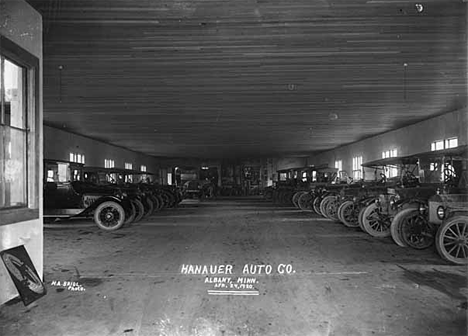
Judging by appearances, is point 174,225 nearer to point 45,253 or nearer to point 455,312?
point 45,253

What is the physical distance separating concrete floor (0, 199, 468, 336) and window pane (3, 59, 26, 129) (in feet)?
5.77

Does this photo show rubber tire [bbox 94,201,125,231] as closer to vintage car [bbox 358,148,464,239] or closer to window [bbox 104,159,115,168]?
vintage car [bbox 358,148,464,239]

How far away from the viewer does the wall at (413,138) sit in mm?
11242

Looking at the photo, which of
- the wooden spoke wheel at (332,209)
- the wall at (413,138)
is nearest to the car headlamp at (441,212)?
the wall at (413,138)

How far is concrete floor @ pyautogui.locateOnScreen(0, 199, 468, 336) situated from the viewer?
10.6ft

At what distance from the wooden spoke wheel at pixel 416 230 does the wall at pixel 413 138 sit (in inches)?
123

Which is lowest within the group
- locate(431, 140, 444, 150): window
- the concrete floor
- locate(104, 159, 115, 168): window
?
the concrete floor

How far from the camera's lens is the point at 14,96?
4.04 m

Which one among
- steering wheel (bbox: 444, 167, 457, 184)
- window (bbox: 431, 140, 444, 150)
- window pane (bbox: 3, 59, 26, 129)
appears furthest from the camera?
window (bbox: 431, 140, 444, 150)

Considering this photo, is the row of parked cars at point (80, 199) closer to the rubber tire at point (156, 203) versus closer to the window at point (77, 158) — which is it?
the rubber tire at point (156, 203)

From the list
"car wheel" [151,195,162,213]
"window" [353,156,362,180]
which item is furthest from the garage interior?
"window" [353,156,362,180]

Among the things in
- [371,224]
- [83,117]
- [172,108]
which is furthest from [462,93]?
[83,117]

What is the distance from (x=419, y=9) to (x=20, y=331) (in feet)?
16.8

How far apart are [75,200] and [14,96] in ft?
20.2
